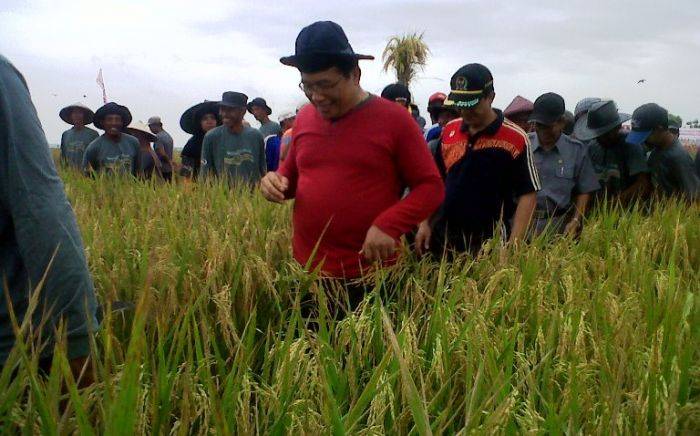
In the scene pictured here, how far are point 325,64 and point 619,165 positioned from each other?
2849mm

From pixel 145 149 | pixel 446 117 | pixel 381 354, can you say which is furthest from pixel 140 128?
pixel 381 354

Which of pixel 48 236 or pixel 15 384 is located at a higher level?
Result: pixel 48 236

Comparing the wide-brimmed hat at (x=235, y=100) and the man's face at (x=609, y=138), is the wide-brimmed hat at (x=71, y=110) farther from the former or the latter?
the man's face at (x=609, y=138)

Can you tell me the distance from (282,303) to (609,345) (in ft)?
3.45

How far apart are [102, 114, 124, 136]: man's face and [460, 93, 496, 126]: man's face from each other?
396 centimetres

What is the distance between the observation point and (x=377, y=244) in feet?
6.61

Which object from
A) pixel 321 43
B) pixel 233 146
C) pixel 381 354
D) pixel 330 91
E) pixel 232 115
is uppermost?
pixel 321 43

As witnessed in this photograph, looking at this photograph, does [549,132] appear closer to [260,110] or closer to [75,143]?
[260,110]

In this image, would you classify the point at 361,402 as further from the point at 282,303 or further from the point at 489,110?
the point at 489,110

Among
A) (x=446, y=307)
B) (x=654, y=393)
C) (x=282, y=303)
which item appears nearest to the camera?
→ (x=654, y=393)

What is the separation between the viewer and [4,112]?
1.13m

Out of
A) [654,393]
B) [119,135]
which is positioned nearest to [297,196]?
[654,393]

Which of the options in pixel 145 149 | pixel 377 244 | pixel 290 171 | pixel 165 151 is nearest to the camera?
pixel 377 244

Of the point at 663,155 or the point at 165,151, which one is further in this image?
the point at 165,151
